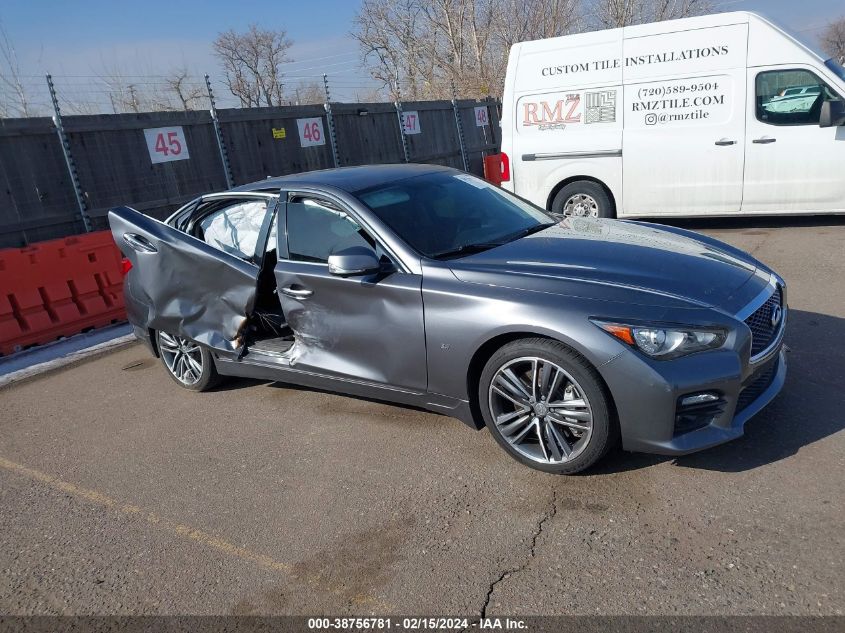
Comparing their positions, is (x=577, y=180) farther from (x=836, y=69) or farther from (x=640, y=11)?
(x=640, y=11)

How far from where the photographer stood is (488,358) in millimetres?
3697

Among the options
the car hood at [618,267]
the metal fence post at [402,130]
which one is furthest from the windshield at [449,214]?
the metal fence post at [402,130]

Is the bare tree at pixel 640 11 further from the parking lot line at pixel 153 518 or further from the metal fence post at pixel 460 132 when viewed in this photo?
the parking lot line at pixel 153 518

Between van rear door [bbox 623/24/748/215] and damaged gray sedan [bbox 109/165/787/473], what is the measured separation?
465 cm

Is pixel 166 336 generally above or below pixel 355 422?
above

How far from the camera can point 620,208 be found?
942cm

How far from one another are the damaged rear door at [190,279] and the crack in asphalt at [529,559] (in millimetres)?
2518

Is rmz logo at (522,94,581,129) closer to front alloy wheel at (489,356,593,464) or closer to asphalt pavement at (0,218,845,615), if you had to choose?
asphalt pavement at (0,218,845,615)

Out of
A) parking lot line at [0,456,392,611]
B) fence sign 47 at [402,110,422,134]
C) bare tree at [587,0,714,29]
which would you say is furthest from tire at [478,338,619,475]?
bare tree at [587,0,714,29]

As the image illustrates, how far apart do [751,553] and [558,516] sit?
2.67 feet

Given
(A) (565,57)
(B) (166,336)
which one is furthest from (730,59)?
(B) (166,336)

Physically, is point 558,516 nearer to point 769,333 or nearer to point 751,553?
point 751,553

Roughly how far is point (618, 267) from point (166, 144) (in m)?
9.26

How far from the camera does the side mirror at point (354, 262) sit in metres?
3.85
